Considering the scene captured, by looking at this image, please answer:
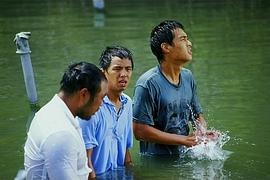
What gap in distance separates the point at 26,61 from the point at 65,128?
220 inches

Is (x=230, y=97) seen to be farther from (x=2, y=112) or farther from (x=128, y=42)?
(x=128, y=42)

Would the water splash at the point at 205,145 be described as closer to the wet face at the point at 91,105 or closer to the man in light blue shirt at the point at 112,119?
the man in light blue shirt at the point at 112,119

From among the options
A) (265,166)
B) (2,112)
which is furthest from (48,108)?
(2,112)

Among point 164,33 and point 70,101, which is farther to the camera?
point 164,33

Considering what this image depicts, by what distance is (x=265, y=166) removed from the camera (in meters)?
6.17

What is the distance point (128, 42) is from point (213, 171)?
29.1ft

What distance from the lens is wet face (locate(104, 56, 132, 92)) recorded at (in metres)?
4.90

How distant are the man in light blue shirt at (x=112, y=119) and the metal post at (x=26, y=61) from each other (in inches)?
135

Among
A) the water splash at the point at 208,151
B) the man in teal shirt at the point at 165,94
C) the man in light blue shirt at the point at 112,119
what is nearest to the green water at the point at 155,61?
the water splash at the point at 208,151

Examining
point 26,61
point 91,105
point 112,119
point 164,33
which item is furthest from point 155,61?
point 91,105

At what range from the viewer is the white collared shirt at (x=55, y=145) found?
10.2ft

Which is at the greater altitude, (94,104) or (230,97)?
(94,104)

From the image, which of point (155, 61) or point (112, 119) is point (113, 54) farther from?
point (155, 61)

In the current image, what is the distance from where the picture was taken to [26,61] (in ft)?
28.1
